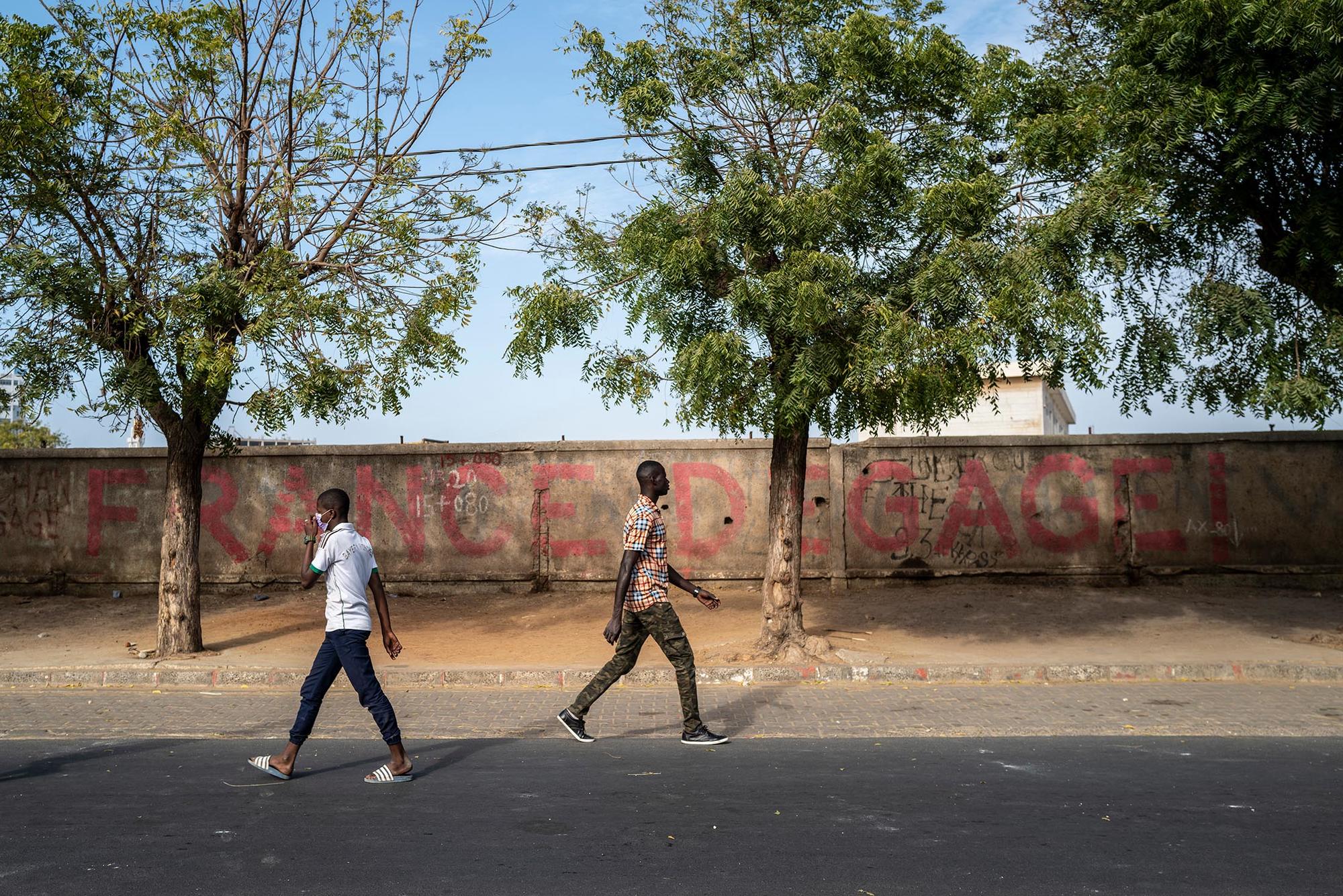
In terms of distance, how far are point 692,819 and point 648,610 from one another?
201 centimetres

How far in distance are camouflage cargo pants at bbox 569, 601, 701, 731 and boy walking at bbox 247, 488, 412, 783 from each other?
1490mm

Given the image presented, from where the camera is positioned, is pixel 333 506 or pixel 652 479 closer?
pixel 333 506

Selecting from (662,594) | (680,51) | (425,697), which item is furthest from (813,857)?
(680,51)

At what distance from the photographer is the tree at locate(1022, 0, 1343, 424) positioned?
888cm

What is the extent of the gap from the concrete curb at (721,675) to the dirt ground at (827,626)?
243 millimetres

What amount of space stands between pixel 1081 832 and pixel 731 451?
426 inches

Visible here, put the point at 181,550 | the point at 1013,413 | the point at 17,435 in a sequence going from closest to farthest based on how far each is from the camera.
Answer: the point at 181,550, the point at 1013,413, the point at 17,435

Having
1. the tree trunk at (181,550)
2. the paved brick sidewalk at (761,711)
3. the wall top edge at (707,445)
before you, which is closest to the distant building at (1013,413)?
the wall top edge at (707,445)

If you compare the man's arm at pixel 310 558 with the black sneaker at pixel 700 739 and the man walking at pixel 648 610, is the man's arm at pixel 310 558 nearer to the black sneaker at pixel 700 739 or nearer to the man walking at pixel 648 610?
the man walking at pixel 648 610

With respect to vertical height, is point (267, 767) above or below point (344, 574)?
below

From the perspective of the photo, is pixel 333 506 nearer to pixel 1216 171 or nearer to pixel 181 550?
pixel 181 550

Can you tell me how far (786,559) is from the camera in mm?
11023

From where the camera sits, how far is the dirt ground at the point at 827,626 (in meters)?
11.0

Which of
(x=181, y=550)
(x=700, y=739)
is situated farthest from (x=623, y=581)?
(x=181, y=550)
